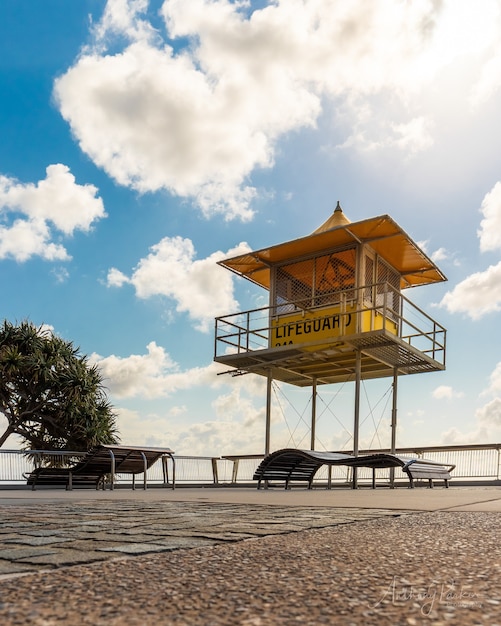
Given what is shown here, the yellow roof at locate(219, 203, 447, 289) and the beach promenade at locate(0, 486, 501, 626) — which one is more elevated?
the yellow roof at locate(219, 203, 447, 289)

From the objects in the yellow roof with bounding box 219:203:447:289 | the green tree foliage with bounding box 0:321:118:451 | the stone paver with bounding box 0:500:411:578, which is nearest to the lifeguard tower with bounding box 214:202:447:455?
the yellow roof with bounding box 219:203:447:289

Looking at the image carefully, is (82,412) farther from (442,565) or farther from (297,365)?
(442,565)

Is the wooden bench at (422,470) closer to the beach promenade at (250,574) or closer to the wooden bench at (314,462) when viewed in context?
the wooden bench at (314,462)

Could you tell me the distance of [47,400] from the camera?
23.6 m

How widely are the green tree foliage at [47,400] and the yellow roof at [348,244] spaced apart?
24.0 ft

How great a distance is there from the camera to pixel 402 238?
18406 mm

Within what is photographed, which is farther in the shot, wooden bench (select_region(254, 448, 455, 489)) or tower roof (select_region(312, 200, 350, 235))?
tower roof (select_region(312, 200, 350, 235))

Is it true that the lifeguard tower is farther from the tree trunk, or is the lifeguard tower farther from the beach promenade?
the beach promenade

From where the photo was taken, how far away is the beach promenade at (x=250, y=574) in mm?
1555

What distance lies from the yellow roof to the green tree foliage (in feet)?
24.0

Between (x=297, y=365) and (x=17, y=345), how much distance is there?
35.1ft

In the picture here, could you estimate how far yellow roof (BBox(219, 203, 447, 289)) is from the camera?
17.9 meters

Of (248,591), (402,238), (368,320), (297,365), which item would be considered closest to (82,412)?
(297,365)

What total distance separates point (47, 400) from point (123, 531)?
2145cm
